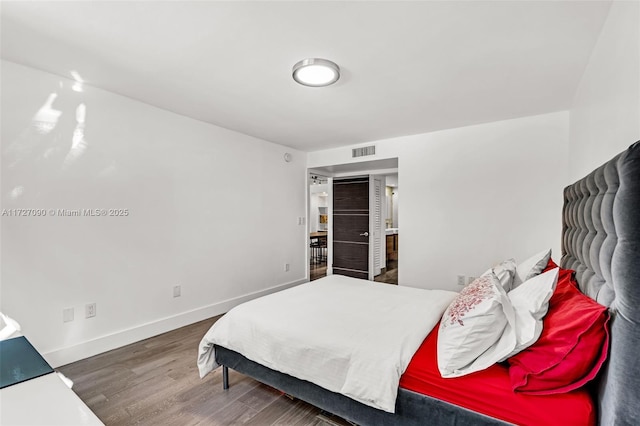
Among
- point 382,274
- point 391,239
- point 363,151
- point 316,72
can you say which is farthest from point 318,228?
point 316,72

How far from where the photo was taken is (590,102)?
230 cm

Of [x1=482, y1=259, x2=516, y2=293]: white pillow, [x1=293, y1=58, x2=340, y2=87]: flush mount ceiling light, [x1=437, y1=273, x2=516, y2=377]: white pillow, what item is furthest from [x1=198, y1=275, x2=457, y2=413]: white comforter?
[x1=293, y1=58, x2=340, y2=87]: flush mount ceiling light

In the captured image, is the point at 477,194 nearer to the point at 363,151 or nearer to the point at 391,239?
the point at 363,151

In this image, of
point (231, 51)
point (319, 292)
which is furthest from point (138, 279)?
point (231, 51)

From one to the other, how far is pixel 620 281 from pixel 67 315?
372 cm

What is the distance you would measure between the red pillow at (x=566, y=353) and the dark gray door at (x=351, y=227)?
14.9 feet

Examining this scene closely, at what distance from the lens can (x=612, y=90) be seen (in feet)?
5.65

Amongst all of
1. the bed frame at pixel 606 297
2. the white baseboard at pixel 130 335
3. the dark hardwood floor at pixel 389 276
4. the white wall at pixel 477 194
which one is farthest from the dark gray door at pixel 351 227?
the bed frame at pixel 606 297

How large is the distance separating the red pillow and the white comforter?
1.71ft

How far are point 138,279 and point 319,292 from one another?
6.43 ft

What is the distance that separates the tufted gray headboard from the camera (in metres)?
0.97

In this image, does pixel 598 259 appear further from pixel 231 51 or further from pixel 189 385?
pixel 189 385

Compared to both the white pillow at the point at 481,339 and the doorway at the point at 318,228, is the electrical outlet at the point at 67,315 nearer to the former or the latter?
the white pillow at the point at 481,339

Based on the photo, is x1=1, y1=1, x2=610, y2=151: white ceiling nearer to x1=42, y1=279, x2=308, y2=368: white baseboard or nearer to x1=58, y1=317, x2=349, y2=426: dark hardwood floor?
x1=42, y1=279, x2=308, y2=368: white baseboard
